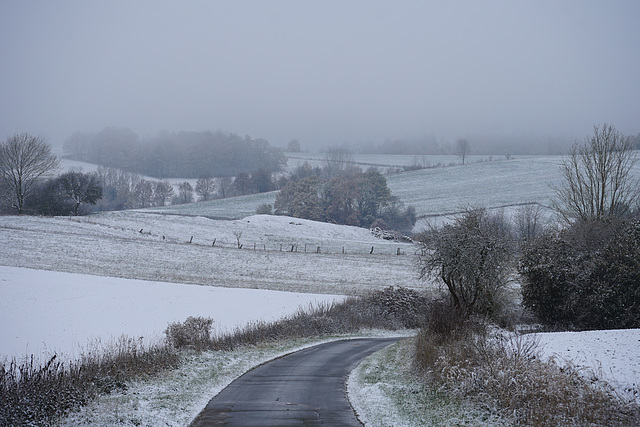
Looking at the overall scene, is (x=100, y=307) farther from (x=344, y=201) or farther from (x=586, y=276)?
(x=344, y=201)

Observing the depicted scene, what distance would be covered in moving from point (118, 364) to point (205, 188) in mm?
118387

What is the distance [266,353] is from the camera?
1769cm

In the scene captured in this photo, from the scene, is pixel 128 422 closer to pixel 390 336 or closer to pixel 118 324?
pixel 118 324

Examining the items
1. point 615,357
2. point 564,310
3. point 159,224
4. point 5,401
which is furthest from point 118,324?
point 159,224

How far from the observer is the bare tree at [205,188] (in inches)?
4988

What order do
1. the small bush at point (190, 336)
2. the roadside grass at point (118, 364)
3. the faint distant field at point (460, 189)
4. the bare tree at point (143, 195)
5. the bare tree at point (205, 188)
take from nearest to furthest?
the roadside grass at point (118, 364) < the small bush at point (190, 336) < the faint distant field at point (460, 189) < the bare tree at point (143, 195) < the bare tree at point (205, 188)

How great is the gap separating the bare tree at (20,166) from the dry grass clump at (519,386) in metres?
70.1

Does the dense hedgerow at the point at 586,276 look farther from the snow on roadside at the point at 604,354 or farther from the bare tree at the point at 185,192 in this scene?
the bare tree at the point at 185,192

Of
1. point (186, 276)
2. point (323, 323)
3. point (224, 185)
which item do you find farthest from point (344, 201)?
point (323, 323)

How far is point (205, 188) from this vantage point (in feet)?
418

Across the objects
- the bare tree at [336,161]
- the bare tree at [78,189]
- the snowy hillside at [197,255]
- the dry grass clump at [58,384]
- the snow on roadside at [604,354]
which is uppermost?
the bare tree at [336,161]

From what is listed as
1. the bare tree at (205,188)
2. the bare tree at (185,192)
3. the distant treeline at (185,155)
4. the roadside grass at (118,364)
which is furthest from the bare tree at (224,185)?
the roadside grass at (118,364)

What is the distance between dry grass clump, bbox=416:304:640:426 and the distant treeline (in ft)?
447

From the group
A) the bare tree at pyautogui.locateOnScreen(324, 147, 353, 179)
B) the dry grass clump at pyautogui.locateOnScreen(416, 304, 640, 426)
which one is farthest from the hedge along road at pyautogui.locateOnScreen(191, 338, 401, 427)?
the bare tree at pyautogui.locateOnScreen(324, 147, 353, 179)
